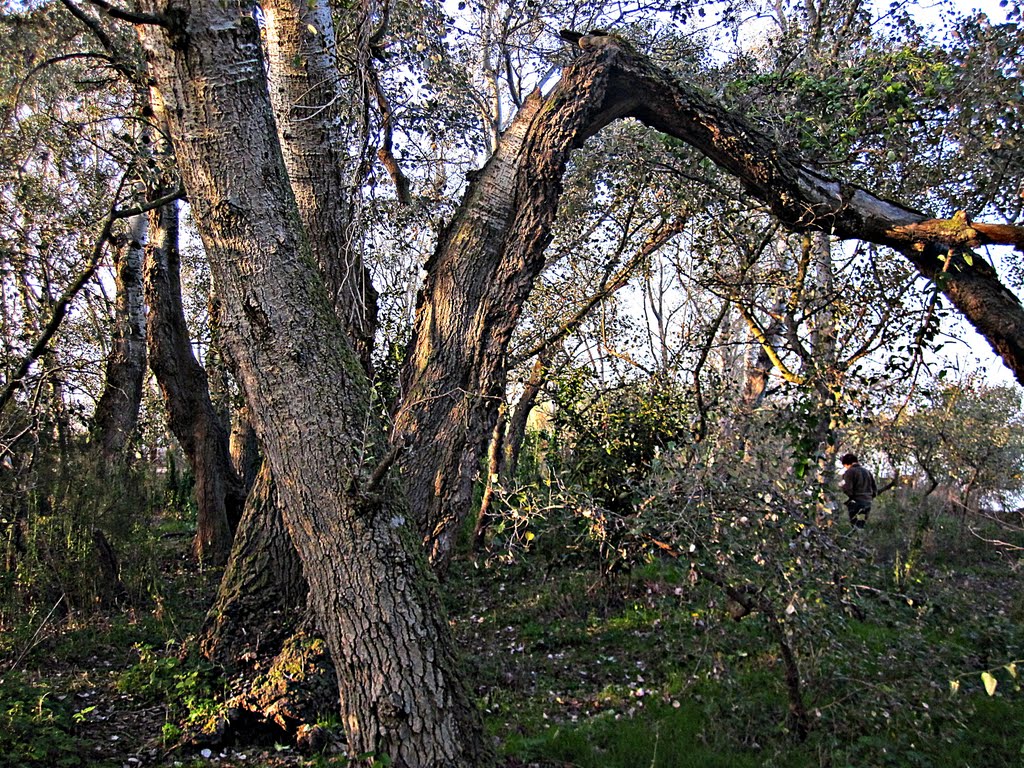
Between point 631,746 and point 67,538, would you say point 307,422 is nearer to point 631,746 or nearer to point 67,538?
point 631,746

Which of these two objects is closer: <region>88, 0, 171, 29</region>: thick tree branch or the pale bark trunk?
<region>88, 0, 171, 29</region>: thick tree branch

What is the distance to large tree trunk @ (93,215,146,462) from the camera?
8.06 m

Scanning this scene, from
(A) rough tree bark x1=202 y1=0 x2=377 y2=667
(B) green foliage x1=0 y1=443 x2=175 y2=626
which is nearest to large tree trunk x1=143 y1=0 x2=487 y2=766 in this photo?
(A) rough tree bark x1=202 y1=0 x2=377 y2=667

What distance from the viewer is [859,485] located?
11383mm

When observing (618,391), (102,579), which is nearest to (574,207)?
→ (618,391)

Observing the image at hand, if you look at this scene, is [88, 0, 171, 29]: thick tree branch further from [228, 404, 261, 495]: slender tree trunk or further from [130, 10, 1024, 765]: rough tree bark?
[228, 404, 261, 495]: slender tree trunk

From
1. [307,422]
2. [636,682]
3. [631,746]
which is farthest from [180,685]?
[636,682]

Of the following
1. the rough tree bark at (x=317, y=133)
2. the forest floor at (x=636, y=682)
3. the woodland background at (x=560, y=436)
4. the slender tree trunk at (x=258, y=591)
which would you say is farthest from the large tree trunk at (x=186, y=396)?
the rough tree bark at (x=317, y=133)

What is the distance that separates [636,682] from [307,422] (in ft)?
12.2

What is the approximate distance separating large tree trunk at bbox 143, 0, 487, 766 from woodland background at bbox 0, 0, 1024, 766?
63 millimetres

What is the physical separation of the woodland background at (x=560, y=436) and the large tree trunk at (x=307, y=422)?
0.21ft

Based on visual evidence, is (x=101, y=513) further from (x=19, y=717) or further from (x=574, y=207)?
(x=574, y=207)

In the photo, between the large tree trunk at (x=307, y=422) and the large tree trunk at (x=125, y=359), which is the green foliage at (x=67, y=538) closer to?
the large tree trunk at (x=125, y=359)

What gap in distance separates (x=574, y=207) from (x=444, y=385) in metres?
5.99
